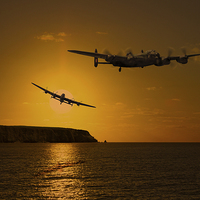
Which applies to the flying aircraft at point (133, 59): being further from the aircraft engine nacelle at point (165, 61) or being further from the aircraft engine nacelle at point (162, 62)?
the aircraft engine nacelle at point (165, 61)

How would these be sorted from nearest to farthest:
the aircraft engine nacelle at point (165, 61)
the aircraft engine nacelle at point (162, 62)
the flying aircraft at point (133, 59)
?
the flying aircraft at point (133, 59) → the aircraft engine nacelle at point (162, 62) → the aircraft engine nacelle at point (165, 61)

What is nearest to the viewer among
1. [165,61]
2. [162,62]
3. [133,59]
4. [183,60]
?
[133,59]

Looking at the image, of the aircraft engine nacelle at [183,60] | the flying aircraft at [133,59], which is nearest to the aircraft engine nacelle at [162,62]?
the flying aircraft at [133,59]

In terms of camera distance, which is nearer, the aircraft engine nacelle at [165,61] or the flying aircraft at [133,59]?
the flying aircraft at [133,59]

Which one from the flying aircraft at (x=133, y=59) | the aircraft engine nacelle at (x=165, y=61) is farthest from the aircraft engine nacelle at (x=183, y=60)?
the flying aircraft at (x=133, y=59)

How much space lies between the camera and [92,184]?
53188mm

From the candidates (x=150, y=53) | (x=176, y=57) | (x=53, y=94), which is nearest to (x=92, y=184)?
(x=150, y=53)

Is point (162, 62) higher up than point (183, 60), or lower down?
lower down

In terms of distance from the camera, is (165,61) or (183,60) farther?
(165,61)

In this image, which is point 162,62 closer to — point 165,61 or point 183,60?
point 165,61

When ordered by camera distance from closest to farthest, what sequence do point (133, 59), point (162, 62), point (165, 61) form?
point (133, 59) → point (162, 62) → point (165, 61)

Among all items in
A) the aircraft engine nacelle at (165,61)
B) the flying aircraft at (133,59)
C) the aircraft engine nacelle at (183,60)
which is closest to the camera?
the flying aircraft at (133,59)

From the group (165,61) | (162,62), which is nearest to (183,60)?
(165,61)

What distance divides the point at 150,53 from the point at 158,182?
2845 centimetres
